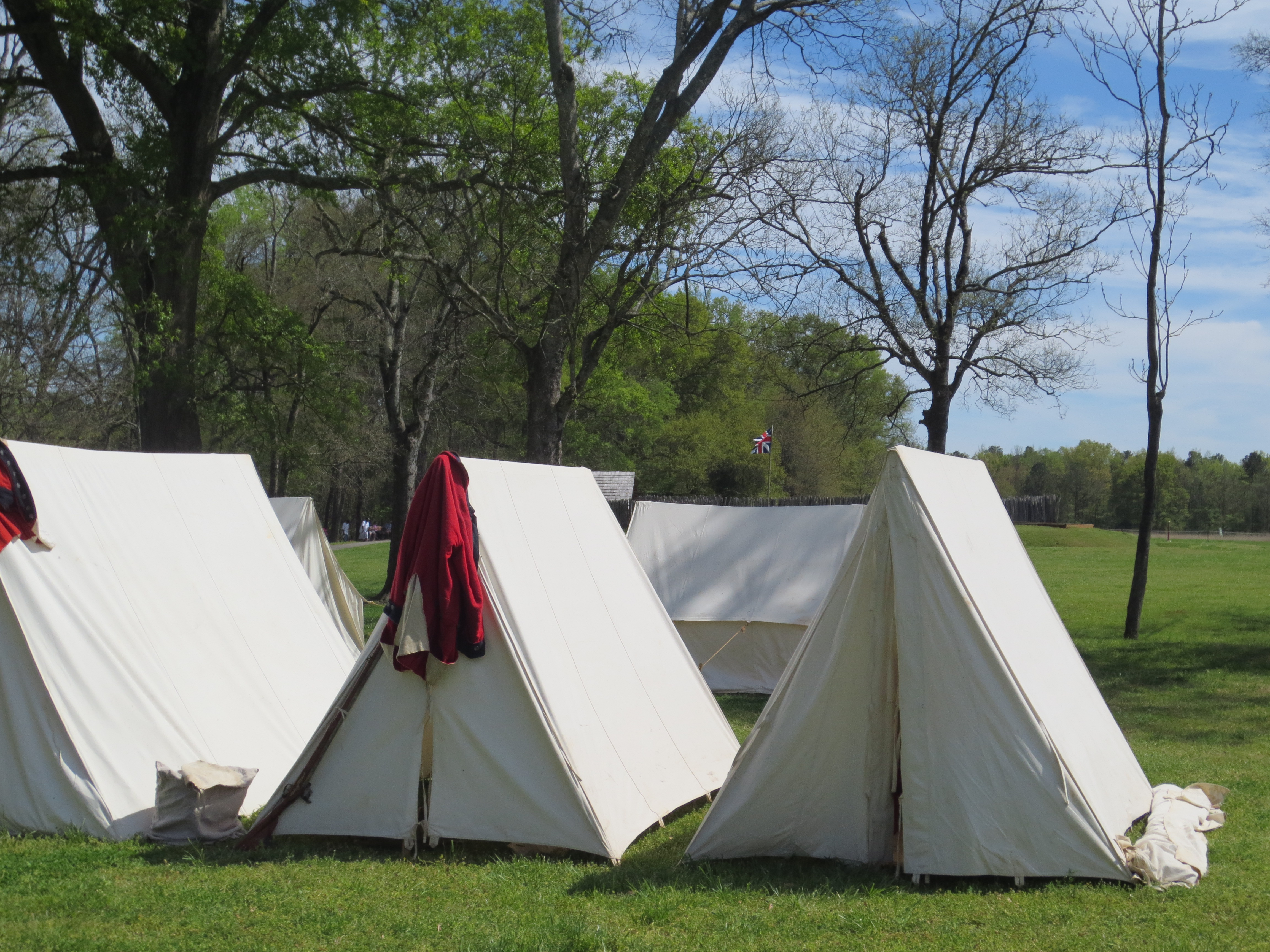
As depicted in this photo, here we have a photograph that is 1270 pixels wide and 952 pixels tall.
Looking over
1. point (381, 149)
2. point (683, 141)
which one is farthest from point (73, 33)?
point (683, 141)

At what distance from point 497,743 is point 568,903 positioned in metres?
1.18

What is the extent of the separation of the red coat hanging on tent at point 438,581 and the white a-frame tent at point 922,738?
1.68 m

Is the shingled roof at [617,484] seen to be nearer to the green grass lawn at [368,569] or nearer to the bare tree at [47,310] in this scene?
the green grass lawn at [368,569]

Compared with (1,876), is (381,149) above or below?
above

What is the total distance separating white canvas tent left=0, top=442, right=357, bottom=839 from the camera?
6.09m

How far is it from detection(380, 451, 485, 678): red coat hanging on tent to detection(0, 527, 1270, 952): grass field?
3.64ft

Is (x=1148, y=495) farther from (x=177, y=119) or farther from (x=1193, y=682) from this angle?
(x=177, y=119)

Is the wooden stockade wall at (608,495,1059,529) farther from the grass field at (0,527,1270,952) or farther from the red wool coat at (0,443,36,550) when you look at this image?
the red wool coat at (0,443,36,550)

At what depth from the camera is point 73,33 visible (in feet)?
39.0

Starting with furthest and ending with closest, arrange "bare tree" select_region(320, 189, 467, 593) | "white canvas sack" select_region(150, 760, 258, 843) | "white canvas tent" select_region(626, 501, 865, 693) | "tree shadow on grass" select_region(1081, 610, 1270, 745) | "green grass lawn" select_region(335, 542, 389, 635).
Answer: "green grass lawn" select_region(335, 542, 389, 635)
"bare tree" select_region(320, 189, 467, 593)
"white canvas tent" select_region(626, 501, 865, 693)
"tree shadow on grass" select_region(1081, 610, 1270, 745)
"white canvas sack" select_region(150, 760, 258, 843)

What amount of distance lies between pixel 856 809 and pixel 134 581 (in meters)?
4.90

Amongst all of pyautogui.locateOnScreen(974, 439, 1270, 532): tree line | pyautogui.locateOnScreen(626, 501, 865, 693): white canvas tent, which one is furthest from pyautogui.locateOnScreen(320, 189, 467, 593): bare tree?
pyautogui.locateOnScreen(974, 439, 1270, 532): tree line

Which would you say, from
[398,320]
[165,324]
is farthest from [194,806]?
[398,320]

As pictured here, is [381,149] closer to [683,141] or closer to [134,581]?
[683,141]
